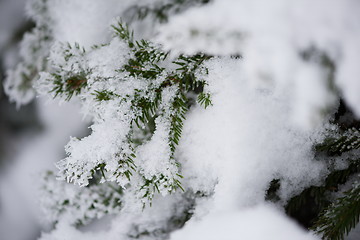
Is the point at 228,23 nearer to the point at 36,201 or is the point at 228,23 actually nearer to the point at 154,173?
the point at 154,173

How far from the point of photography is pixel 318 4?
0.52m

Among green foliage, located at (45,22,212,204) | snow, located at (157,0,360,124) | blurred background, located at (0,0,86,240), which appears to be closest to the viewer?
snow, located at (157,0,360,124)

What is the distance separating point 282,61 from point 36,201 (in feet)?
4.67

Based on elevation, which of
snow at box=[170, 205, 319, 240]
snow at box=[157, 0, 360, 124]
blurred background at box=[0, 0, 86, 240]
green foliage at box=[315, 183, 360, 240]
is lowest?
green foliage at box=[315, 183, 360, 240]

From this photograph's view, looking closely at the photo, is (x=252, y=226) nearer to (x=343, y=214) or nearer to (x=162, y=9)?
(x=343, y=214)

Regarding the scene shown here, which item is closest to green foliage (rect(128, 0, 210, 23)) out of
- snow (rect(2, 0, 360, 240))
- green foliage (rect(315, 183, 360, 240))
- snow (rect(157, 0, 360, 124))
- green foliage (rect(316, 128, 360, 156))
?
snow (rect(2, 0, 360, 240))

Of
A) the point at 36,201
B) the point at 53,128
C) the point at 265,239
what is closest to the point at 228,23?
the point at 265,239

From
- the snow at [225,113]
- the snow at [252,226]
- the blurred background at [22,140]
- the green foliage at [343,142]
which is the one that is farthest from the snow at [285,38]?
the blurred background at [22,140]

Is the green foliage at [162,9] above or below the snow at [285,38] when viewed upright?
above

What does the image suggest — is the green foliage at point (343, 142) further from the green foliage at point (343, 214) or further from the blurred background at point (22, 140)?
the blurred background at point (22, 140)

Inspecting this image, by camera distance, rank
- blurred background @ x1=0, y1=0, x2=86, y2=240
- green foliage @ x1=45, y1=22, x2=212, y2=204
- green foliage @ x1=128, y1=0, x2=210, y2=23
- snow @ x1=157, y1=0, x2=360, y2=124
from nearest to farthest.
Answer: snow @ x1=157, y1=0, x2=360, y2=124, green foliage @ x1=45, y1=22, x2=212, y2=204, green foliage @ x1=128, y1=0, x2=210, y2=23, blurred background @ x1=0, y1=0, x2=86, y2=240

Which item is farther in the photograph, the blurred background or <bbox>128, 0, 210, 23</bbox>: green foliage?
the blurred background

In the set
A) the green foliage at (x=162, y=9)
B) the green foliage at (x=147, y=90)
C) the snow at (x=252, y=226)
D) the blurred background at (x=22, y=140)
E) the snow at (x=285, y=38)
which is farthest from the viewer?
the blurred background at (x=22, y=140)

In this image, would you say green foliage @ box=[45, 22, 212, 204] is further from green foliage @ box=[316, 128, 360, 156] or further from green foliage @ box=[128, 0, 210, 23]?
green foliage @ box=[316, 128, 360, 156]
